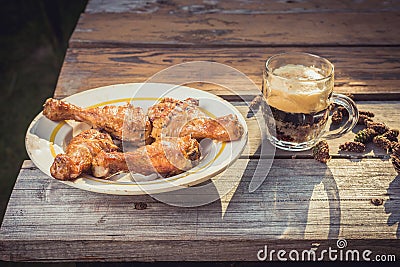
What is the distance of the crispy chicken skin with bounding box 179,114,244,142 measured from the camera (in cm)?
127

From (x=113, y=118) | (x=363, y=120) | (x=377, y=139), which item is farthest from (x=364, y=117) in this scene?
(x=113, y=118)

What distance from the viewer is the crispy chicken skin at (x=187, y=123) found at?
1272mm

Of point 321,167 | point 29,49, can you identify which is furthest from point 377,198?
point 29,49

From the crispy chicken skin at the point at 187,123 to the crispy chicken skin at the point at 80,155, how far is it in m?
0.13

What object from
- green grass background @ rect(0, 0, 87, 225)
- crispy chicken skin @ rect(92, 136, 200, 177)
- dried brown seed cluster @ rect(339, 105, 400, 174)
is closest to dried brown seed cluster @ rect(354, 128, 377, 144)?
dried brown seed cluster @ rect(339, 105, 400, 174)

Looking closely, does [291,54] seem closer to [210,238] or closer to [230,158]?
[230,158]

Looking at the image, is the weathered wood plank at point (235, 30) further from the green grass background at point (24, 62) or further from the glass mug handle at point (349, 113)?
the green grass background at point (24, 62)

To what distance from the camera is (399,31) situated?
207 cm

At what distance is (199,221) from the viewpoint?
47.1 inches

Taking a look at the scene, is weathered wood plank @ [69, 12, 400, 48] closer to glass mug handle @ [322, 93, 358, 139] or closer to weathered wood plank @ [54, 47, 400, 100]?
weathered wood plank @ [54, 47, 400, 100]

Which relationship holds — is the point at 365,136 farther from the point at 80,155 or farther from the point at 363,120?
the point at 80,155

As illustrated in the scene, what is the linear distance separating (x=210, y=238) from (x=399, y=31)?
1380mm

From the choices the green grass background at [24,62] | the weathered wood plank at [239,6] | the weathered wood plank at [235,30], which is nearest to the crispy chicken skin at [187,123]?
the weathered wood plank at [235,30]

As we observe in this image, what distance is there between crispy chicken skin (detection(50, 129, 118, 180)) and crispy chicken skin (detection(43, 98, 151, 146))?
4 cm
